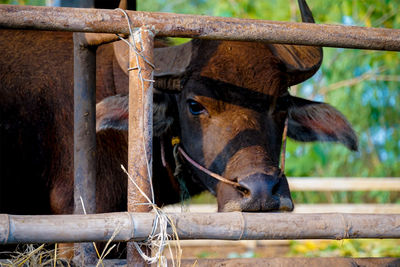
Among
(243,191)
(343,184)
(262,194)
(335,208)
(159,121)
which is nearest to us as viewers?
(262,194)

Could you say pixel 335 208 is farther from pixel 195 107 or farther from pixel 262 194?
pixel 262 194

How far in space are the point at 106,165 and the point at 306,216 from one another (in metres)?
1.89

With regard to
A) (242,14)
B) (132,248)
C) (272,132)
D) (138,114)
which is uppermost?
(242,14)

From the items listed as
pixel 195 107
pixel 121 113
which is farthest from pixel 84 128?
pixel 195 107

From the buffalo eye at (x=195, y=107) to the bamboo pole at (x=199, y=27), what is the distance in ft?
3.42

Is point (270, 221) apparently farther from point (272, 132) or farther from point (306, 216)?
point (272, 132)

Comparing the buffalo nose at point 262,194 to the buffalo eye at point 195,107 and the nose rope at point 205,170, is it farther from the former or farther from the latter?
the buffalo eye at point 195,107

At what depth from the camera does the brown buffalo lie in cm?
313

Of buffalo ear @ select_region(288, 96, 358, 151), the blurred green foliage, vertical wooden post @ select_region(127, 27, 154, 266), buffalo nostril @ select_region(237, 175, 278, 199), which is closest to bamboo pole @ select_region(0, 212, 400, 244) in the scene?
vertical wooden post @ select_region(127, 27, 154, 266)

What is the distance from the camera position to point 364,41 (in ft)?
7.88

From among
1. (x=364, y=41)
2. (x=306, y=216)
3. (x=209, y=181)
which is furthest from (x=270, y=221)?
(x=209, y=181)

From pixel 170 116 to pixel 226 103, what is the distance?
55 cm

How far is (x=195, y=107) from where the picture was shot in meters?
3.27

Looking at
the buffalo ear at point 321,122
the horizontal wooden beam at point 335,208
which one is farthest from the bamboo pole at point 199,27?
the horizontal wooden beam at point 335,208
